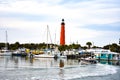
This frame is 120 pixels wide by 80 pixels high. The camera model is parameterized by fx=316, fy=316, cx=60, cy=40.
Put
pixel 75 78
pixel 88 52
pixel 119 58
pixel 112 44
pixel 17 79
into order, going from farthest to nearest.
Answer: pixel 112 44 < pixel 88 52 < pixel 119 58 < pixel 75 78 < pixel 17 79

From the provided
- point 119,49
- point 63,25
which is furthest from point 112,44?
point 63,25

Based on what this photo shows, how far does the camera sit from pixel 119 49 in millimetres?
158750

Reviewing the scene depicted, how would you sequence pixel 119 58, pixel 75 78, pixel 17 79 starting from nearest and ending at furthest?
pixel 17 79
pixel 75 78
pixel 119 58

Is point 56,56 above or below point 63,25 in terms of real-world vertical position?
below

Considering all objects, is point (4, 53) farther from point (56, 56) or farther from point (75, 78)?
point (75, 78)

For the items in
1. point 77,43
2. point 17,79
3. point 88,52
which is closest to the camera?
point 17,79

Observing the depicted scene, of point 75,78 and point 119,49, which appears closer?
point 75,78

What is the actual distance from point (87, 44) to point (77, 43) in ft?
29.2

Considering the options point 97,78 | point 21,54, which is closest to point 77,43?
point 21,54

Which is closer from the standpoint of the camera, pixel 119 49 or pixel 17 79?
pixel 17 79

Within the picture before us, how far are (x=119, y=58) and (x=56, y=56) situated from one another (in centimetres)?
2488

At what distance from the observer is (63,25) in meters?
162

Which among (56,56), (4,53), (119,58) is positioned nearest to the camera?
(119,58)

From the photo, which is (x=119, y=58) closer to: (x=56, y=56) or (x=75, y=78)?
(x=56, y=56)
